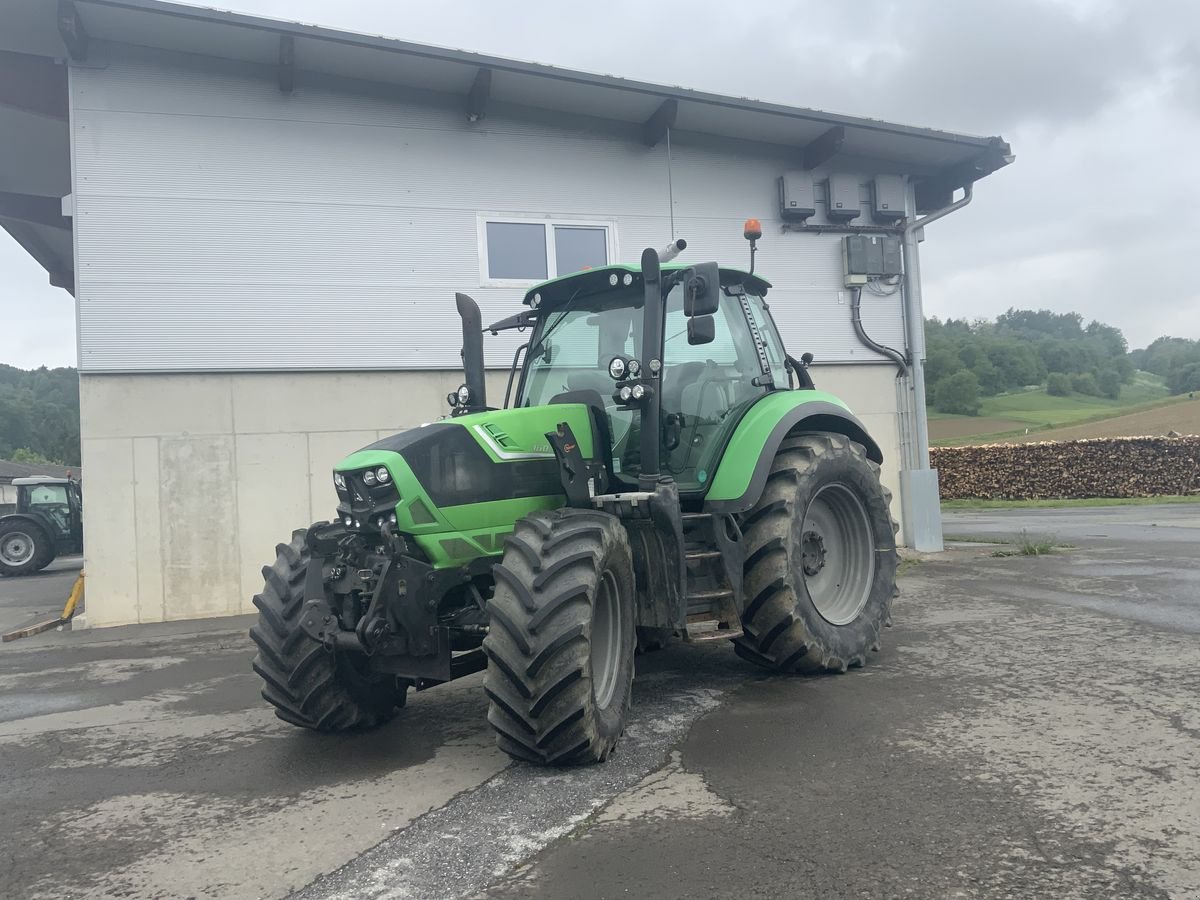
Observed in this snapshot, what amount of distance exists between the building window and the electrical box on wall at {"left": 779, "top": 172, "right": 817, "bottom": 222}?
7.46ft

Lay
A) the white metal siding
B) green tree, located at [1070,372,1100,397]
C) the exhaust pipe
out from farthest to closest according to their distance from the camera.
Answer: green tree, located at [1070,372,1100,397], the white metal siding, the exhaust pipe

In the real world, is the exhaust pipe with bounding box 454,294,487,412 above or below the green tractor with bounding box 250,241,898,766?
above

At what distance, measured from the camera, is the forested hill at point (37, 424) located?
7088 centimetres

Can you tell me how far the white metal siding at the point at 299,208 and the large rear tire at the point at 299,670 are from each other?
5742mm

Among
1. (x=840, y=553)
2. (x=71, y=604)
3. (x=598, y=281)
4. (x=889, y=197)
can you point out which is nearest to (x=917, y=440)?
(x=889, y=197)

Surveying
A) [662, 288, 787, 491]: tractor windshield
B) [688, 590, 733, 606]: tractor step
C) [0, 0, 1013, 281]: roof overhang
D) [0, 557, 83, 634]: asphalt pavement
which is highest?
[0, 0, 1013, 281]: roof overhang

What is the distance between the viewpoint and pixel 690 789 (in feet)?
12.9

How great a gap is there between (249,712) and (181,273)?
18.8 feet

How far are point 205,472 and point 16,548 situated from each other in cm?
1184

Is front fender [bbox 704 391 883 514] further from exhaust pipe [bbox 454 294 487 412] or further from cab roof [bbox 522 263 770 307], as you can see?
exhaust pipe [bbox 454 294 487 412]

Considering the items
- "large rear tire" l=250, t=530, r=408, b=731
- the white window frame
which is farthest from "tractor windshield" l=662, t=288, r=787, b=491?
the white window frame

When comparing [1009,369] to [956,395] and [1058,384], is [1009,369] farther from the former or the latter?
[956,395]

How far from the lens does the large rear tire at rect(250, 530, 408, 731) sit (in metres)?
4.71

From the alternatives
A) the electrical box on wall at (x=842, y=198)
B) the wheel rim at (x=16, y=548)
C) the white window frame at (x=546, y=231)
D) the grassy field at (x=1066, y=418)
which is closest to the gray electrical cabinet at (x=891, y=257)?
the electrical box on wall at (x=842, y=198)
